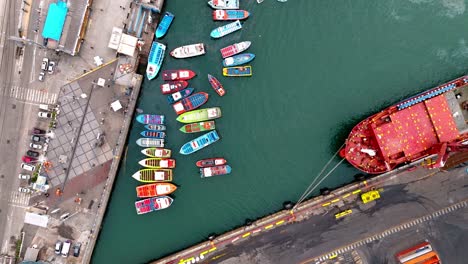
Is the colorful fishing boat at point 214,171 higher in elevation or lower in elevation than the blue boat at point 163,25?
lower

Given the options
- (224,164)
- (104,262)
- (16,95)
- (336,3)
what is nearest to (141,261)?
(104,262)

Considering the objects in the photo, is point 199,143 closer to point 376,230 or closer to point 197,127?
point 197,127

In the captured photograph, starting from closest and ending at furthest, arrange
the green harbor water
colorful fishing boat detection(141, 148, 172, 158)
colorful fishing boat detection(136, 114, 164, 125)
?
colorful fishing boat detection(141, 148, 172, 158), colorful fishing boat detection(136, 114, 164, 125), the green harbor water

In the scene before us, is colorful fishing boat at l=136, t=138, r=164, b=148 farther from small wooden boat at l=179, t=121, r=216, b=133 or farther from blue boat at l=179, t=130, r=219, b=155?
small wooden boat at l=179, t=121, r=216, b=133

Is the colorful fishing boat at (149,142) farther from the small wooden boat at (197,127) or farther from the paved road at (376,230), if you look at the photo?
the paved road at (376,230)

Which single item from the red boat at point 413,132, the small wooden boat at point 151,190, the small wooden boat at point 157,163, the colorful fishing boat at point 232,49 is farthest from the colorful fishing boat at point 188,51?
the red boat at point 413,132

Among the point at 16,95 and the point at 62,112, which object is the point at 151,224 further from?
the point at 16,95

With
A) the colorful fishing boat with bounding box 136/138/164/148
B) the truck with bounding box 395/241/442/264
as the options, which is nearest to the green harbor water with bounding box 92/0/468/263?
the colorful fishing boat with bounding box 136/138/164/148
